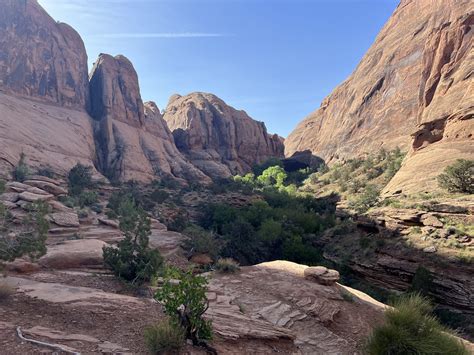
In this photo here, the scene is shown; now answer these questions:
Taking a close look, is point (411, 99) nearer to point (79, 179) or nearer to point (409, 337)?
point (79, 179)

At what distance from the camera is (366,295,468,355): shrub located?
600 cm

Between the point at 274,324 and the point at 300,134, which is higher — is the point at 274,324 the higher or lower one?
the lower one

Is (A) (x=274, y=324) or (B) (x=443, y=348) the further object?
(A) (x=274, y=324)

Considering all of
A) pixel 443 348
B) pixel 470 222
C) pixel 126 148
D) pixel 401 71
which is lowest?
pixel 443 348

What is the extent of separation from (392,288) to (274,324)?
35.4 ft

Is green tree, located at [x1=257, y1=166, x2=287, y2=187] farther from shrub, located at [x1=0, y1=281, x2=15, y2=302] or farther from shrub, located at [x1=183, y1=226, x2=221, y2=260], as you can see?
shrub, located at [x1=0, y1=281, x2=15, y2=302]

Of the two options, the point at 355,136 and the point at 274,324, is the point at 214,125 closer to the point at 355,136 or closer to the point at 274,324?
the point at 355,136

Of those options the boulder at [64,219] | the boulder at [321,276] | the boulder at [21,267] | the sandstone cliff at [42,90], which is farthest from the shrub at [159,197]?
the boulder at [321,276]

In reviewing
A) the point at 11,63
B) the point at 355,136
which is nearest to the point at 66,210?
the point at 11,63

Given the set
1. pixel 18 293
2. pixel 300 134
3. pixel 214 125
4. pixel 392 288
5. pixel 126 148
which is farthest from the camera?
pixel 300 134

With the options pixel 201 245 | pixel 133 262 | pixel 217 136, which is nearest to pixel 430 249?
pixel 201 245

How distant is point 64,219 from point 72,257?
26.2 feet

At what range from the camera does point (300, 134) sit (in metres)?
88.1

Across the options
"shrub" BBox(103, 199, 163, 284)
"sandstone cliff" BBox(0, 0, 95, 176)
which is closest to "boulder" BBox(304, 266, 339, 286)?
"shrub" BBox(103, 199, 163, 284)
